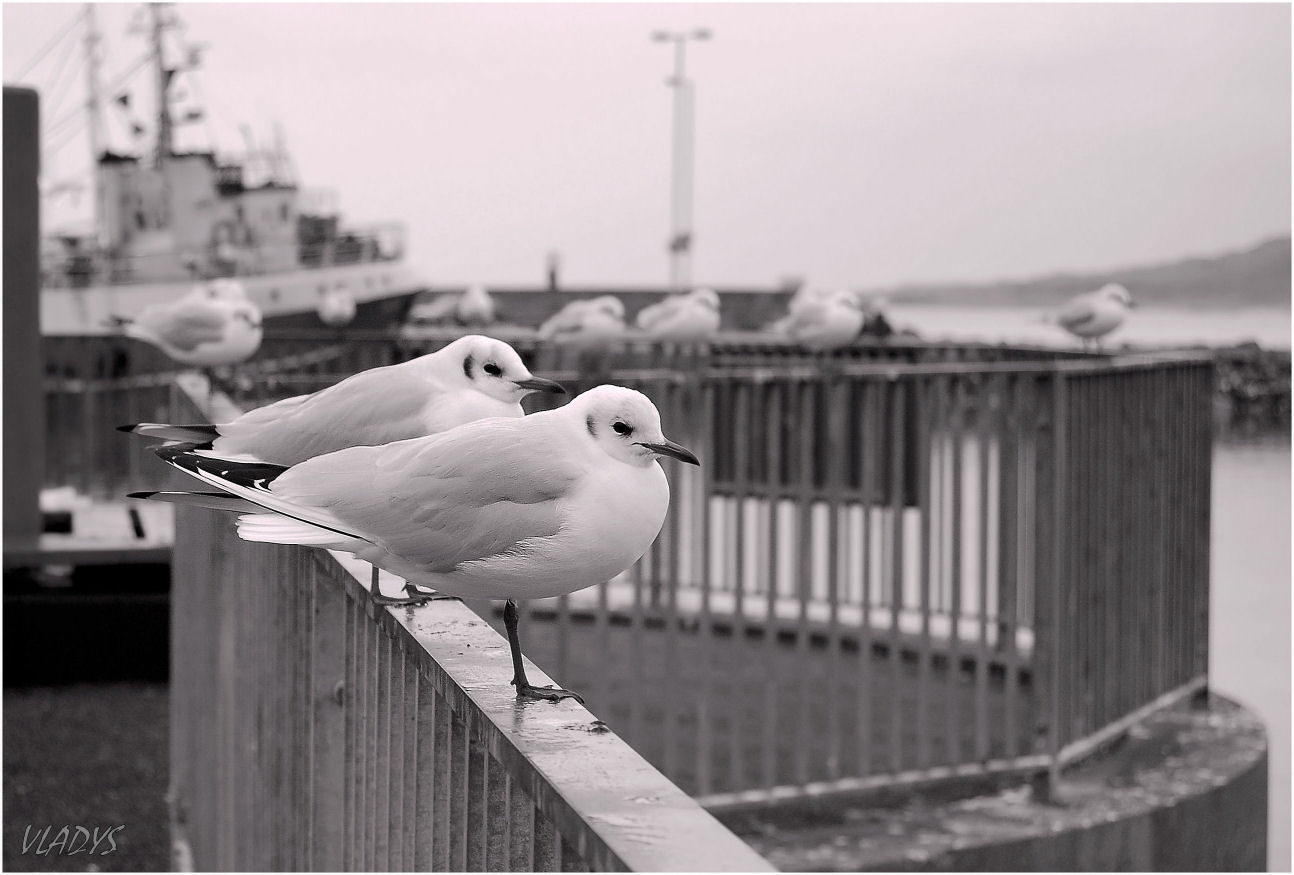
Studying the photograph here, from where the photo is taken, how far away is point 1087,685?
18.7 ft

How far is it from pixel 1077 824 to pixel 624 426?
3555mm

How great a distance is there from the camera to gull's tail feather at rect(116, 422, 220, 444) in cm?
280

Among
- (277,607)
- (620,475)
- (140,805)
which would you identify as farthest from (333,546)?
(140,805)

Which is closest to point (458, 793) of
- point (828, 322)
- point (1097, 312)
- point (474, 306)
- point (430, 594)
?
point (430, 594)

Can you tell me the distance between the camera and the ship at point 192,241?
92.4 ft

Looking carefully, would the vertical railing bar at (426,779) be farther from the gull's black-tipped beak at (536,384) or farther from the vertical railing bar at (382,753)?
the gull's black-tipped beak at (536,384)

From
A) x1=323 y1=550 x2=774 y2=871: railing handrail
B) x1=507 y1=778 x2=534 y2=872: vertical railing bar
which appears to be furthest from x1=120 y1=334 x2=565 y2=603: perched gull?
x1=507 y1=778 x2=534 y2=872: vertical railing bar

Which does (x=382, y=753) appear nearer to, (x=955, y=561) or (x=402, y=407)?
(x=402, y=407)

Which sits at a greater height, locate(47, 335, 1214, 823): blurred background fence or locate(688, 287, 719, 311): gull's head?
locate(688, 287, 719, 311): gull's head

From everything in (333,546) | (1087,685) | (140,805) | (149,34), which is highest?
(149,34)

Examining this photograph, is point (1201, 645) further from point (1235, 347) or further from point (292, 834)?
point (292, 834)

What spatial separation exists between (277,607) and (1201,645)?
480 cm

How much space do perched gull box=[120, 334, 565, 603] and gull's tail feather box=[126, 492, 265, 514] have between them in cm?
66

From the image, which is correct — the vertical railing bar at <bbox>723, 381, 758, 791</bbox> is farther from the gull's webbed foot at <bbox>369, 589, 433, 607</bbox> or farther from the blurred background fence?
the gull's webbed foot at <bbox>369, 589, 433, 607</bbox>
